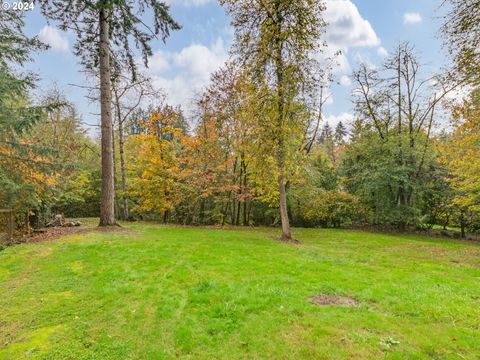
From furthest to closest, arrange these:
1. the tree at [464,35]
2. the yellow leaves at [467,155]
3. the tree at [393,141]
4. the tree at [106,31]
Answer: the tree at [393,141]
the yellow leaves at [467,155]
the tree at [106,31]
the tree at [464,35]

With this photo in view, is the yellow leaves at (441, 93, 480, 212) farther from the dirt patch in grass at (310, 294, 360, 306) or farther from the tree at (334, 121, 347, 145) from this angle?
the tree at (334, 121, 347, 145)

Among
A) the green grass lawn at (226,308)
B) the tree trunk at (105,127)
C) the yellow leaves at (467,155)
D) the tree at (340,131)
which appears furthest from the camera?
the tree at (340,131)

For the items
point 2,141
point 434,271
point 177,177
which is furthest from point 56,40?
point 434,271

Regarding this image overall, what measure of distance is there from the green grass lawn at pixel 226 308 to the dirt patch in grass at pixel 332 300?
13 centimetres

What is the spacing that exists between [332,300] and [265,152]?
7.04m

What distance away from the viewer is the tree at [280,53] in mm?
10195

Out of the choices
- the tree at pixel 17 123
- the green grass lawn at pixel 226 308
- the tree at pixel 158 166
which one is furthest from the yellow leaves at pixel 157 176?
the green grass lawn at pixel 226 308

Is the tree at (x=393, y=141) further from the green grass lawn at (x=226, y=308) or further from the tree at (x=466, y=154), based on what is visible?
the green grass lawn at (x=226, y=308)

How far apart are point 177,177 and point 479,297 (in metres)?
13.7

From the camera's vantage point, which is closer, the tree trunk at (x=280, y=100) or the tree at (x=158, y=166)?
the tree trunk at (x=280, y=100)

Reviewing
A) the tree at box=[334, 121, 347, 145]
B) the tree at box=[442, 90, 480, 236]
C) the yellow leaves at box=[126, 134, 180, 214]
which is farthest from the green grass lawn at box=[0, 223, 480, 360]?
the tree at box=[334, 121, 347, 145]

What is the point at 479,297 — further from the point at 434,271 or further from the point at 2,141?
the point at 2,141

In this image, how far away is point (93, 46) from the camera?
11.6 m

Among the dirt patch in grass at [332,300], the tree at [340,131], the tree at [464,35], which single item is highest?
the tree at [340,131]
